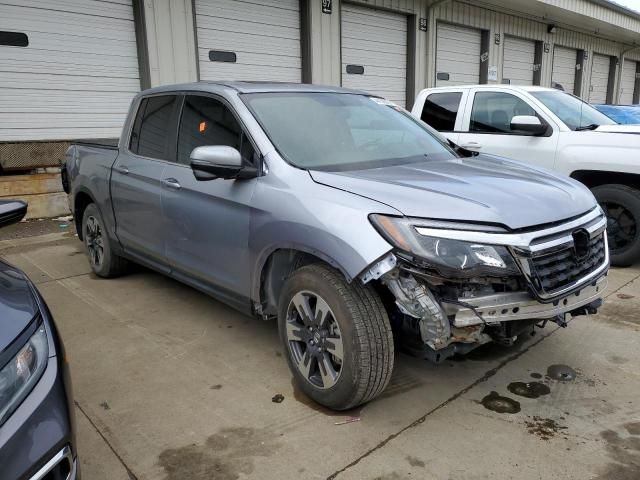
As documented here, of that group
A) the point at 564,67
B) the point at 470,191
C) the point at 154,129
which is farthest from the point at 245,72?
the point at 564,67

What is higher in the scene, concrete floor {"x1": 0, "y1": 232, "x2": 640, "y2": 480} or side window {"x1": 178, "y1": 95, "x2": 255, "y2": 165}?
side window {"x1": 178, "y1": 95, "x2": 255, "y2": 165}

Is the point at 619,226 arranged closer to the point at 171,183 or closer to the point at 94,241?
the point at 171,183

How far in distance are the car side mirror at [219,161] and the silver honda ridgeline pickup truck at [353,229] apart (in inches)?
0.4

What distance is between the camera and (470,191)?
8.69 ft

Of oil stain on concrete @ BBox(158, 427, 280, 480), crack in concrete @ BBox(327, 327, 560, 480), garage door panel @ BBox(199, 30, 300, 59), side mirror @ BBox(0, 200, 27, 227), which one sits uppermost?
garage door panel @ BBox(199, 30, 300, 59)

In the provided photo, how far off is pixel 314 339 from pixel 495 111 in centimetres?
444

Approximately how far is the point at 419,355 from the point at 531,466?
0.68 m

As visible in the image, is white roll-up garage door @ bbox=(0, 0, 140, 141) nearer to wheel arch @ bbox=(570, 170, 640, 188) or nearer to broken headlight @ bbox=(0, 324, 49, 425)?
wheel arch @ bbox=(570, 170, 640, 188)

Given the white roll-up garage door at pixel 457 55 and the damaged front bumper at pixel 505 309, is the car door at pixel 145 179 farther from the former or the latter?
the white roll-up garage door at pixel 457 55

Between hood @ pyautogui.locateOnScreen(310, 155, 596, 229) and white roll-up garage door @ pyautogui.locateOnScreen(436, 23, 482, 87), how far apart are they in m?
11.4

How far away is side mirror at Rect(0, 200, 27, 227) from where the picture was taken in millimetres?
2338

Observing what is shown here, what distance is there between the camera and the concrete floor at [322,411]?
238cm

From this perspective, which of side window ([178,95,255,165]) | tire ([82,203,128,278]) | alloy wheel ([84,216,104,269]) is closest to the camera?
side window ([178,95,255,165])

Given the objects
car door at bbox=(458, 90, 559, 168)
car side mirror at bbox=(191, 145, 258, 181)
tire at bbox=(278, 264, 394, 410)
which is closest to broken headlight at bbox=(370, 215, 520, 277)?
tire at bbox=(278, 264, 394, 410)
